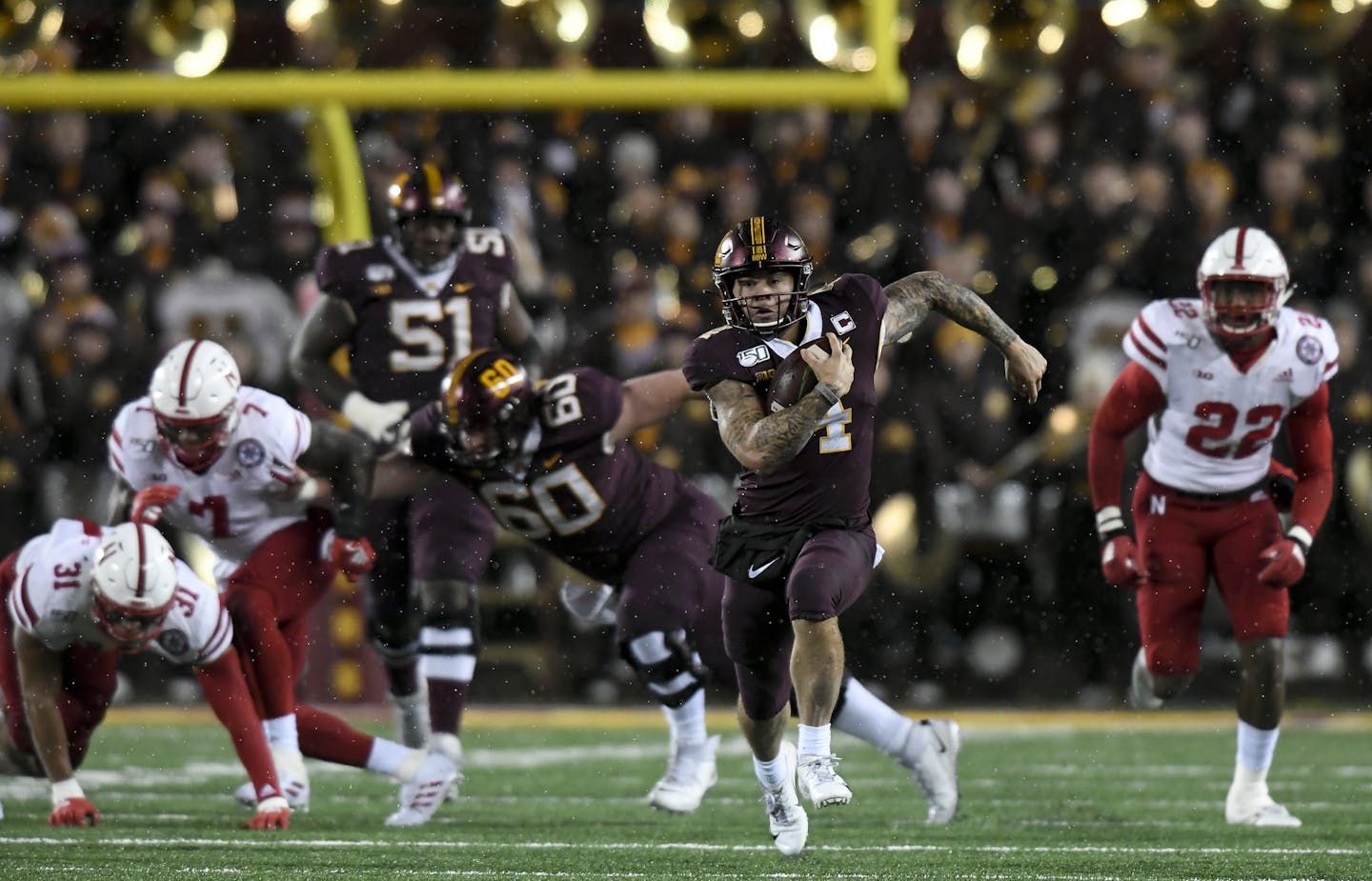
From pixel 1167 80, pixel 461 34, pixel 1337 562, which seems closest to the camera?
pixel 1337 562

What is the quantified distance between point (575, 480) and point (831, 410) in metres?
1.37

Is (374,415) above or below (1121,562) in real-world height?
above

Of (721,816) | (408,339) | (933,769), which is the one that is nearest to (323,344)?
(408,339)

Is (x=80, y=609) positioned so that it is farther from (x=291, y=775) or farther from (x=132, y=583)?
(x=291, y=775)

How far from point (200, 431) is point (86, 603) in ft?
1.95

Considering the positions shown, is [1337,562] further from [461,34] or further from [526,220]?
[461,34]

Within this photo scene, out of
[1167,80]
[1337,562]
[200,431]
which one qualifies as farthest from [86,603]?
[1167,80]

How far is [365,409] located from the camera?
715cm

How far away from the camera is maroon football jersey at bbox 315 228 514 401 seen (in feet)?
23.8

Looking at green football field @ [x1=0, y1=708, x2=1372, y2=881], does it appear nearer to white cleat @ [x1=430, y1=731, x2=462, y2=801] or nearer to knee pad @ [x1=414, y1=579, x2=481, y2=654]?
white cleat @ [x1=430, y1=731, x2=462, y2=801]

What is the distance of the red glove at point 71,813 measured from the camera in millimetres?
5941

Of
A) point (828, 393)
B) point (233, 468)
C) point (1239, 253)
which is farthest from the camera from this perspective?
point (233, 468)

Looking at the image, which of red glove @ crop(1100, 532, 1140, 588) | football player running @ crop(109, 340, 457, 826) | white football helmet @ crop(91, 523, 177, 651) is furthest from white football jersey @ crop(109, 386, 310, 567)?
red glove @ crop(1100, 532, 1140, 588)

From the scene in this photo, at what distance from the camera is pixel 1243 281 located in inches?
245
